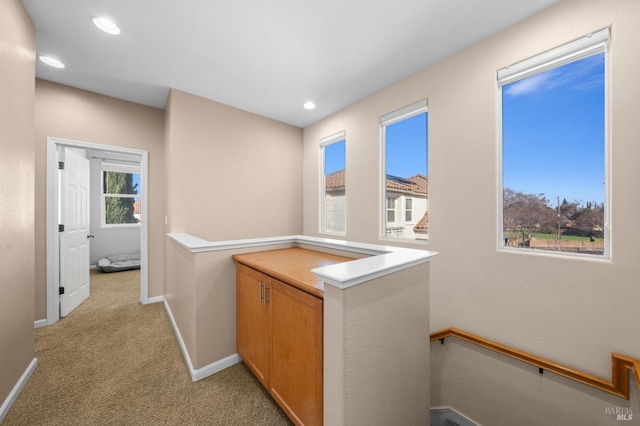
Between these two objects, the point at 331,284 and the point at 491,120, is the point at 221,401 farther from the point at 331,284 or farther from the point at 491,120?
the point at 491,120

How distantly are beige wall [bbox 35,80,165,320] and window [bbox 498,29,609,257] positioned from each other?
407cm

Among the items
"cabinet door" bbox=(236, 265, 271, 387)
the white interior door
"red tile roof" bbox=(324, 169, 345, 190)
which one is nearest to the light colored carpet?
"cabinet door" bbox=(236, 265, 271, 387)

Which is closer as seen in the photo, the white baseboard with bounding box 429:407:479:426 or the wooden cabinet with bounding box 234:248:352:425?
the wooden cabinet with bounding box 234:248:352:425

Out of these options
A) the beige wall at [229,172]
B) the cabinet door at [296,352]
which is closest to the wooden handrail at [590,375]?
the cabinet door at [296,352]

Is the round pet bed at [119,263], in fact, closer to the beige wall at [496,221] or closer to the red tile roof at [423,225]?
the beige wall at [496,221]

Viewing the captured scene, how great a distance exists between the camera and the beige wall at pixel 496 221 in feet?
4.77

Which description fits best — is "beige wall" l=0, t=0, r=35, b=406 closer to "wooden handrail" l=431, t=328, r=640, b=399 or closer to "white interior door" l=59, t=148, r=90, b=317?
"white interior door" l=59, t=148, r=90, b=317

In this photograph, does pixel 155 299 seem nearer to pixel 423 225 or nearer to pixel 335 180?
pixel 335 180

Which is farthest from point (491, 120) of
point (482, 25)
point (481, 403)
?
point (481, 403)

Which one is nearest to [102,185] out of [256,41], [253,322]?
[256,41]

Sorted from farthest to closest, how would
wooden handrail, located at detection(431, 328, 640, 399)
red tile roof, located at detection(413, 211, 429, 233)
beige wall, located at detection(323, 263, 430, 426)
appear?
red tile roof, located at detection(413, 211, 429, 233)
wooden handrail, located at detection(431, 328, 640, 399)
beige wall, located at detection(323, 263, 430, 426)

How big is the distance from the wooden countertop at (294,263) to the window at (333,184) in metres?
1.41

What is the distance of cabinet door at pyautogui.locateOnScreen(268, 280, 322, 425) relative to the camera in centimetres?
119

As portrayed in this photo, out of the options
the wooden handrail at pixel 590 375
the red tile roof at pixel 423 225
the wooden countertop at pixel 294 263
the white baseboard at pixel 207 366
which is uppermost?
the red tile roof at pixel 423 225
